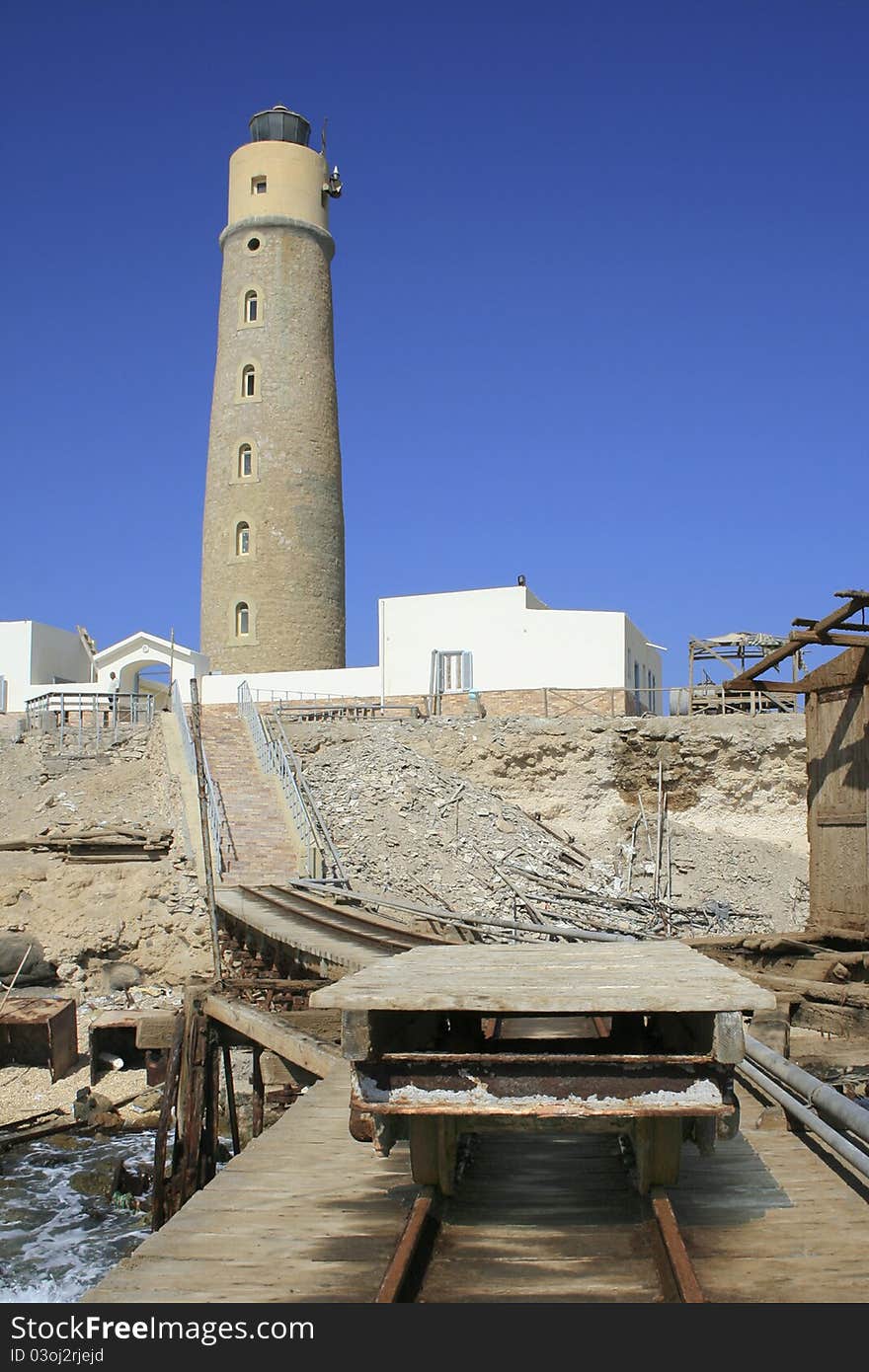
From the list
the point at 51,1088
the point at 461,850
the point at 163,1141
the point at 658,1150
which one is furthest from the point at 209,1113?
the point at 461,850

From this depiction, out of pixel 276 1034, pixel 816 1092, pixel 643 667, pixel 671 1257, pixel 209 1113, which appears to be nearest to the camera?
pixel 671 1257

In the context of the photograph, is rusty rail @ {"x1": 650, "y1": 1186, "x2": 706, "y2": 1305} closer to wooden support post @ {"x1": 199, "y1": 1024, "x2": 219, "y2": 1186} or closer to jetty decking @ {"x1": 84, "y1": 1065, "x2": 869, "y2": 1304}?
jetty decking @ {"x1": 84, "y1": 1065, "x2": 869, "y2": 1304}

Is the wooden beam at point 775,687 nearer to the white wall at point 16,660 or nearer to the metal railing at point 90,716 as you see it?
the metal railing at point 90,716

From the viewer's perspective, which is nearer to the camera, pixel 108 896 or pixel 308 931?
pixel 308 931

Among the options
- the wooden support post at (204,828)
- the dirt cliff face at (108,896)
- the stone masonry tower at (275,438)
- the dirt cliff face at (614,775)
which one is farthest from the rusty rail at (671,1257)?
the stone masonry tower at (275,438)

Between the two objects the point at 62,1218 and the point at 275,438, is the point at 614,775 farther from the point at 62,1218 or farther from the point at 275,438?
the point at 62,1218

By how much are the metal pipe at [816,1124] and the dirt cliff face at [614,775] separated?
16.7 metres

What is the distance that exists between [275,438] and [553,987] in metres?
33.3

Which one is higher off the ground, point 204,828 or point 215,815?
point 215,815

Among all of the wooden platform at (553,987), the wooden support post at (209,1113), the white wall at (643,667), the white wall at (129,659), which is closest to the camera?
the wooden platform at (553,987)

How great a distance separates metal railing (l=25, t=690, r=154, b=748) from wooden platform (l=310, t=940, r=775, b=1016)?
22900mm

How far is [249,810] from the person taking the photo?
21.1m

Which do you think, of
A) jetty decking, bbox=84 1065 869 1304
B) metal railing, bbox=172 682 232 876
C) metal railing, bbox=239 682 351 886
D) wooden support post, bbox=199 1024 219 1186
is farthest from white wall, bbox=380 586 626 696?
jetty decking, bbox=84 1065 869 1304

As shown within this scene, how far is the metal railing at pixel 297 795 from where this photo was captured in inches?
755
